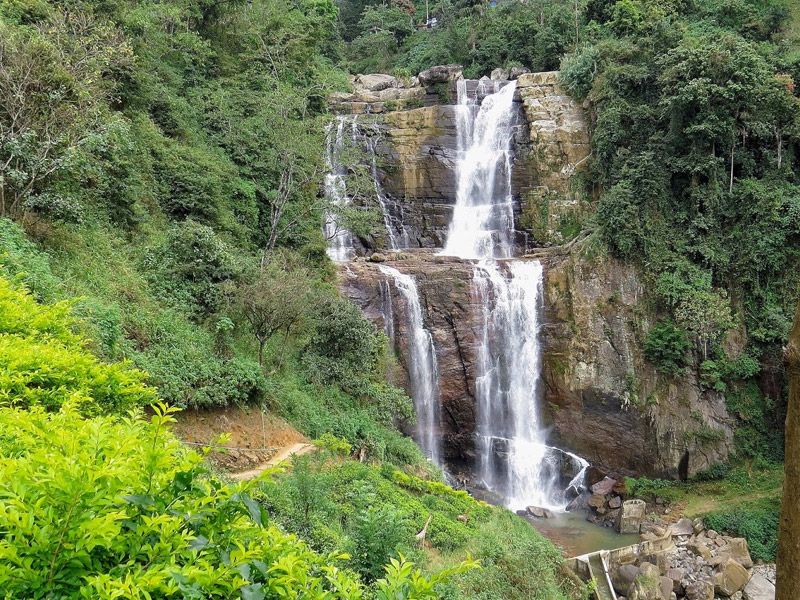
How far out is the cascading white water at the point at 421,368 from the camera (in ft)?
60.3

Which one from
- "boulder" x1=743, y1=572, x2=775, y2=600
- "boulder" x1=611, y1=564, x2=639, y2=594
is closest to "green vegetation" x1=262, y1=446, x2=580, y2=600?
"boulder" x1=611, y1=564, x2=639, y2=594

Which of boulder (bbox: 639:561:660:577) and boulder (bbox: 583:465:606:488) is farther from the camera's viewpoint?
boulder (bbox: 583:465:606:488)

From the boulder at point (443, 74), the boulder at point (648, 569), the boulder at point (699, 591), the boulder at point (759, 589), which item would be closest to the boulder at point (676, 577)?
the boulder at point (699, 591)

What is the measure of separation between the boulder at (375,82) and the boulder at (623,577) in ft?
89.9

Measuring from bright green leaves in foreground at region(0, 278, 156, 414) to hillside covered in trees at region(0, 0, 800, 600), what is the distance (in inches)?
1.0

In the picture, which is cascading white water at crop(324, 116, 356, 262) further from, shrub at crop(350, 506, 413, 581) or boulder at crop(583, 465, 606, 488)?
shrub at crop(350, 506, 413, 581)

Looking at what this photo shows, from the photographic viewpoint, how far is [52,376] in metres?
4.05

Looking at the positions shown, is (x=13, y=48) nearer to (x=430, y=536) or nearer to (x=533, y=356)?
(x=430, y=536)

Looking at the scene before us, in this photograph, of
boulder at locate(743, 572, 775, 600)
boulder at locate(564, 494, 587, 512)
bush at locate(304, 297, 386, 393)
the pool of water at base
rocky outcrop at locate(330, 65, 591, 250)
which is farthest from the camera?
rocky outcrop at locate(330, 65, 591, 250)

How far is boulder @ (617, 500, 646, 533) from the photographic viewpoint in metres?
15.4

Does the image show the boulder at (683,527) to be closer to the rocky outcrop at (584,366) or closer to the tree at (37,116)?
the rocky outcrop at (584,366)

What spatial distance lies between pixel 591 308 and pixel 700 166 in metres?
6.19

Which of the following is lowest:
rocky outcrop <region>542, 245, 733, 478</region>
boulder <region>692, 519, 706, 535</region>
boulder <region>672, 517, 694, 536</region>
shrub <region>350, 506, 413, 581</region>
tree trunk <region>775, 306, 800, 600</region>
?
boulder <region>692, 519, 706, 535</region>

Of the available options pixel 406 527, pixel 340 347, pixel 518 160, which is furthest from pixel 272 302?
pixel 518 160
